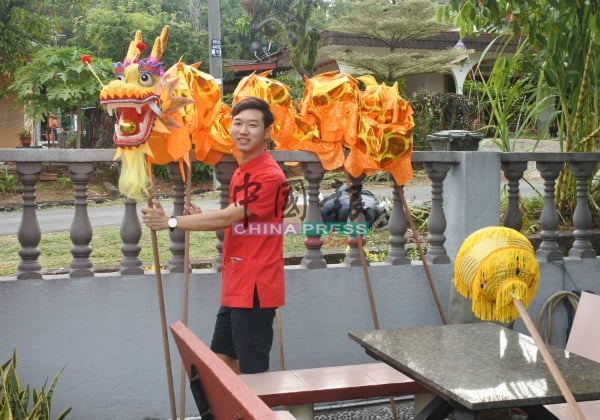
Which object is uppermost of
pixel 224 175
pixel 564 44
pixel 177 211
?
pixel 564 44

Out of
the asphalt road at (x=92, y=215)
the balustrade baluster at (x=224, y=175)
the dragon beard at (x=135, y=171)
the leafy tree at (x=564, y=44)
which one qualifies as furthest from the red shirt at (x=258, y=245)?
the asphalt road at (x=92, y=215)

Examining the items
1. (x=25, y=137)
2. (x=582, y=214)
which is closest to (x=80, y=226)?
(x=582, y=214)

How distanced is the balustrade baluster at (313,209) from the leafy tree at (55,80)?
34.5ft

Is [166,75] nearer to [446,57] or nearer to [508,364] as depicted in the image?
[508,364]

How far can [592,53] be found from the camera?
5047 mm

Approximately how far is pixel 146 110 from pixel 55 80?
11.9m

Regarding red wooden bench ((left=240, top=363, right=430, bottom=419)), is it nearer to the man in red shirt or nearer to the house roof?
the man in red shirt

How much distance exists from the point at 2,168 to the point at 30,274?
12110 mm

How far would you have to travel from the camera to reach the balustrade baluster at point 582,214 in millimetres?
4625

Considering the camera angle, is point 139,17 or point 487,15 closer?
point 487,15

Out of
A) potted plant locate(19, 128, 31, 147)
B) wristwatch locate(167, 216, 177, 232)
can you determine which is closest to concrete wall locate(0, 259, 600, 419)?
wristwatch locate(167, 216, 177, 232)

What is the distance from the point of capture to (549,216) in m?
4.59

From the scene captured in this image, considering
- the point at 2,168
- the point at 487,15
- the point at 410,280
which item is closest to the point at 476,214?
the point at 410,280

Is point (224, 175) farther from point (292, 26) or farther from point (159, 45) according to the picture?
point (292, 26)
